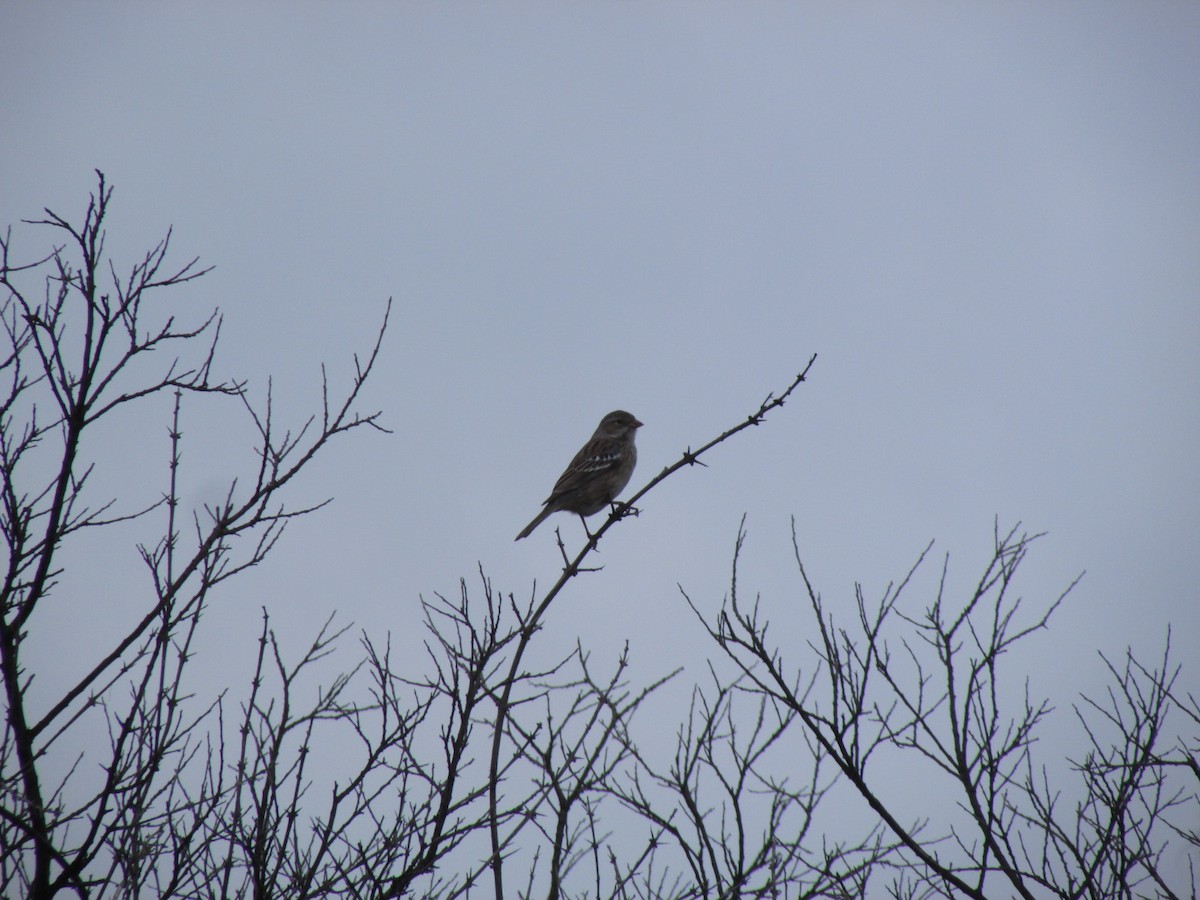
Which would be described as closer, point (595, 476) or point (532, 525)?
point (532, 525)

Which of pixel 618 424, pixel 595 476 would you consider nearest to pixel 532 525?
pixel 595 476

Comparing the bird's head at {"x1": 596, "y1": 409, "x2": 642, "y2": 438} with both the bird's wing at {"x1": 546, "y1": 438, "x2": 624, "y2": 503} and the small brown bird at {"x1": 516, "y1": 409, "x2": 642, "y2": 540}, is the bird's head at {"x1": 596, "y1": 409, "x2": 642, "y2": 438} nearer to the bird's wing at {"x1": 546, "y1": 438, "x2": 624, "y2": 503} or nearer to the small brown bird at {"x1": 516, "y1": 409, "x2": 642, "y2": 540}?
the small brown bird at {"x1": 516, "y1": 409, "x2": 642, "y2": 540}

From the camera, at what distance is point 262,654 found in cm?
411

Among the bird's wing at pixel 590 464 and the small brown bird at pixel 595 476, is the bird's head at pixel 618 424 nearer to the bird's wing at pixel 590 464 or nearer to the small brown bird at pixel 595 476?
the small brown bird at pixel 595 476

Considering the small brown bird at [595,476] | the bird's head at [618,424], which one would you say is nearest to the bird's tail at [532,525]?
the small brown bird at [595,476]

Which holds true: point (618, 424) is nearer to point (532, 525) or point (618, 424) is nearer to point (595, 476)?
point (595, 476)

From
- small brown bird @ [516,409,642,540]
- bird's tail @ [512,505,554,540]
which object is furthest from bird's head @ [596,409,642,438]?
Result: bird's tail @ [512,505,554,540]

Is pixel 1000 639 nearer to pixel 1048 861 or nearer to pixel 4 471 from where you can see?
pixel 1048 861

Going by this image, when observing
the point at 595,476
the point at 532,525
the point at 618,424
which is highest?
the point at 618,424

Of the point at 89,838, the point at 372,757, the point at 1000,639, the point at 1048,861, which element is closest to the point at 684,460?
the point at 1000,639

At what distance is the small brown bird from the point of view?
34.8 ft

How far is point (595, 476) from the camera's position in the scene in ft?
35.5

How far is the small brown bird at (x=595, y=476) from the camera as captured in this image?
1060cm

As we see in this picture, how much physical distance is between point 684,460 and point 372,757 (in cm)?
252
